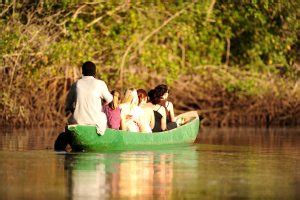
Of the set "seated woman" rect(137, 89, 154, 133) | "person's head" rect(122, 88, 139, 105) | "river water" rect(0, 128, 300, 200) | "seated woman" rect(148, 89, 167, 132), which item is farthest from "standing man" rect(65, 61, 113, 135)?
"seated woman" rect(148, 89, 167, 132)

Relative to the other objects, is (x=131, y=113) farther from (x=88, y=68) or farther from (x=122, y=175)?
(x=122, y=175)

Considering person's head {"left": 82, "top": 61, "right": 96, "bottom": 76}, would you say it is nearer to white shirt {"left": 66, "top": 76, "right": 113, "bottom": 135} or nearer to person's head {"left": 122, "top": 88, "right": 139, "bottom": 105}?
white shirt {"left": 66, "top": 76, "right": 113, "bottom": 135}

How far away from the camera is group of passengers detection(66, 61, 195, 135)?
17656 mm

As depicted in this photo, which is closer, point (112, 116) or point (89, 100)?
point (89, 100)

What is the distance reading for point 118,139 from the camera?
18438 mm

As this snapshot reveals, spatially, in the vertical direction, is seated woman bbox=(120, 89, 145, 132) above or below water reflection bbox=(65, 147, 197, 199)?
above

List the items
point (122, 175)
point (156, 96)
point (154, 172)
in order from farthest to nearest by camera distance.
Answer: point (156, 96), point (154, 172), point (122, 175)

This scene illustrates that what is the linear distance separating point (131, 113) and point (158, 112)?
1.36 m

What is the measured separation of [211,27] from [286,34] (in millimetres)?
2249

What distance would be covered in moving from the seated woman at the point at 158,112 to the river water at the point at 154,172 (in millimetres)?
489

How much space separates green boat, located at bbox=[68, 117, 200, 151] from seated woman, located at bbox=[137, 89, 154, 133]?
25 centimetres

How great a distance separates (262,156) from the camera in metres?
18.4

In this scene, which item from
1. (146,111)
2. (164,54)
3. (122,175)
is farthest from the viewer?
(164,54)

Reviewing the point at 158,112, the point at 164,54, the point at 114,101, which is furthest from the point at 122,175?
the point at 164,54
